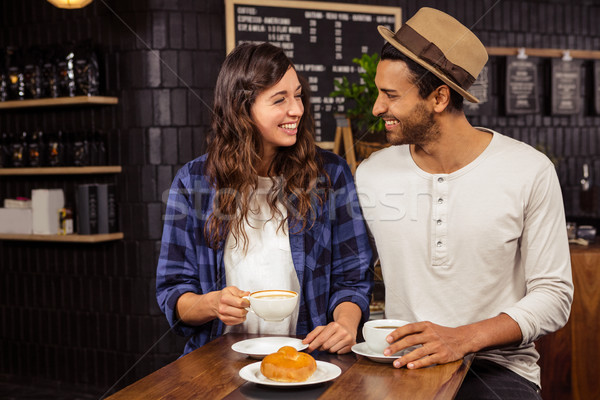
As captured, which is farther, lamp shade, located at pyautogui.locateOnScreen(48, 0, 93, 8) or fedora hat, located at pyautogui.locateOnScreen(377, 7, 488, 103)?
lamp shade, located at pyautogui.locateOnScreen(48, 0, 93, 8)

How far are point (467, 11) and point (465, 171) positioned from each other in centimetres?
357

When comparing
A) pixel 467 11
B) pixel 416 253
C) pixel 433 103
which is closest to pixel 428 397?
pixel 416 253

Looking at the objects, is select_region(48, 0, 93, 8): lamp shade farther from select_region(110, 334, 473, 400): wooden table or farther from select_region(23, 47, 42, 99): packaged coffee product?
select_region(110, 334, 473, 400): wooden table

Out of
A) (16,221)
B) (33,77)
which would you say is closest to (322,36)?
(33,77)

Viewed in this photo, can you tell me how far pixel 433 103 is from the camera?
7.13ft

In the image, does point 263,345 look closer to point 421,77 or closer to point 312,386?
point 312,386

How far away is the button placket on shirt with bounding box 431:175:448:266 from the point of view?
208 cm

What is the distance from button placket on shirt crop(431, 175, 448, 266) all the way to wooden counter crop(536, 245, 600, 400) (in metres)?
1.29

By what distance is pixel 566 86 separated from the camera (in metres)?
5.66

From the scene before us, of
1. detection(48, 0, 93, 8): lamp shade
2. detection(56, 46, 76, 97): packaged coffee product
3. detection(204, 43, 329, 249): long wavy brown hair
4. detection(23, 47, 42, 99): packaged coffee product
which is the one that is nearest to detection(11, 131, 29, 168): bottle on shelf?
detection(23, 47, 42, 99): packaged coffee product

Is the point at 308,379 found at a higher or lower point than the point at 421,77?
lower

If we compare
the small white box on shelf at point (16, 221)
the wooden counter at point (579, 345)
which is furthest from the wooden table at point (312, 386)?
the small white box on shelf at point (16, 221)

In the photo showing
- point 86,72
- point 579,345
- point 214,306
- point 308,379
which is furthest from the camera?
point 86,72

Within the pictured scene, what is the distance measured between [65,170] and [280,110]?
2502mm
